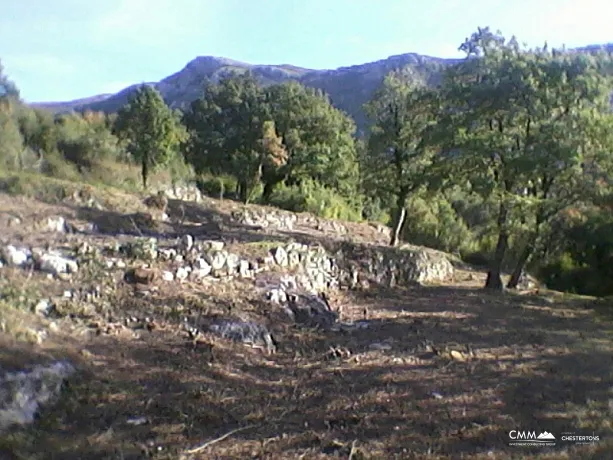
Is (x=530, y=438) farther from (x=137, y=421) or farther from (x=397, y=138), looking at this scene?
(x=397, y=138)

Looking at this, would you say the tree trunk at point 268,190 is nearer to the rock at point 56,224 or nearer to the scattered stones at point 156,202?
the scattered stones at point 156,202

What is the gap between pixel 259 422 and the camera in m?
5.03

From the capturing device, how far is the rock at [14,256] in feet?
21.6

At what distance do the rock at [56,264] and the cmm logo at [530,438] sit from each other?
17.1 ft

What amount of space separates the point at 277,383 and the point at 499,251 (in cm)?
928

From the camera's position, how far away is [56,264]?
22.4ft

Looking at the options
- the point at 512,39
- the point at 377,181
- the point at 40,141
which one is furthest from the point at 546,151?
the point at 40,141

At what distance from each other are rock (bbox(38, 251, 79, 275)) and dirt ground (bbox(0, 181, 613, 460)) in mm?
181

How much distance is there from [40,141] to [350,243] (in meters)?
11.0

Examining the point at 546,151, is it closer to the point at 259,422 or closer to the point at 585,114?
the point at 585,114

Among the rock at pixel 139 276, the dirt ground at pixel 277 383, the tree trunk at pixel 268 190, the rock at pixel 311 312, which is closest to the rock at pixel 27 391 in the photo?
the dirt ground at pixel 277 383

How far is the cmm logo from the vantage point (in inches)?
185

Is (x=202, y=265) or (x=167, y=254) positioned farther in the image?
(x=202, y=265)

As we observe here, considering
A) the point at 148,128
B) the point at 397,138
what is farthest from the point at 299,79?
the point at 397,138
